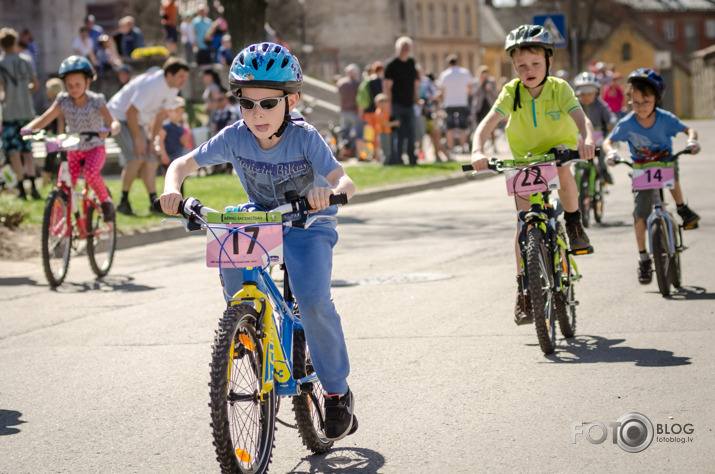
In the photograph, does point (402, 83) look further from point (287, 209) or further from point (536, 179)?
point (287, 209)

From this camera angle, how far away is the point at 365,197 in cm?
2000

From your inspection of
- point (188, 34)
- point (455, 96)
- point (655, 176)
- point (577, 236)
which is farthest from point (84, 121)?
point (188, 34)

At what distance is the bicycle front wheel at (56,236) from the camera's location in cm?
1116

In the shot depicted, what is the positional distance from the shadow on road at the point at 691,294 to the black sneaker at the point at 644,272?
0.74 feet

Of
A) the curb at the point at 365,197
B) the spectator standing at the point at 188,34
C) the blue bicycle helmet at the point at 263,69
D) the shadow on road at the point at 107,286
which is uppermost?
the spectator standing at the point at 188,34

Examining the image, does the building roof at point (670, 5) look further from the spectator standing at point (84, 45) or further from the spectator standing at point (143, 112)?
the spectator standing at point (143, 112)

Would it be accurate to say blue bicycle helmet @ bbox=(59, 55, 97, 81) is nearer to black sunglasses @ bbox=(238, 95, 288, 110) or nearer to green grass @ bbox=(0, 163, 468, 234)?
green grass @ bbox=(0, 163, 468, 234)

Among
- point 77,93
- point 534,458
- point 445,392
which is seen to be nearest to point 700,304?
point 445,392

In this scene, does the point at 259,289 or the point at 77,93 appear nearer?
the point at 259,289

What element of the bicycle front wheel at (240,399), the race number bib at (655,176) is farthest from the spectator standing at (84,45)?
the bicycle front wheel at (240,399)

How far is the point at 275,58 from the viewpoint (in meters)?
5.01

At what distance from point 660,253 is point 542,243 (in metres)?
2.23

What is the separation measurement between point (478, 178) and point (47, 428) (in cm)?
1938

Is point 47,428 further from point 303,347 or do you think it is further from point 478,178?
point 478,178
